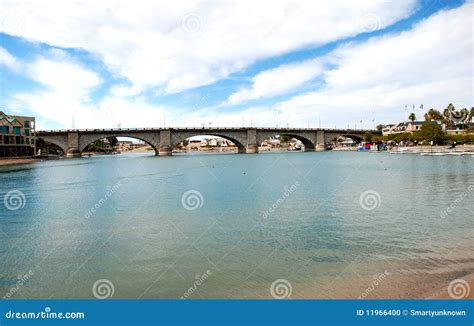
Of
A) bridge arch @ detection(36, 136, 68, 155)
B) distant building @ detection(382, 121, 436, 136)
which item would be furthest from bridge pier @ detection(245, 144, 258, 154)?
distant building @ detection(382, 121, 436, 136)

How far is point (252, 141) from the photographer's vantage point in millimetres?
129250

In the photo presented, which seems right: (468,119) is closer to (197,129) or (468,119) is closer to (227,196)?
Answer: (197,129)

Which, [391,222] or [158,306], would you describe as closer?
[158,306]

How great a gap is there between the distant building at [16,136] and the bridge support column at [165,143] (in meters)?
37.3

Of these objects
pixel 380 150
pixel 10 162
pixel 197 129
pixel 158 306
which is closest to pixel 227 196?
pixel 158 306

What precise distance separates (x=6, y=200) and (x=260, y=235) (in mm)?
23505

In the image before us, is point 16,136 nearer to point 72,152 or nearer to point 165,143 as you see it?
point 72,152

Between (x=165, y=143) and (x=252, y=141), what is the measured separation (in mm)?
31904

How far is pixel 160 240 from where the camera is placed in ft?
51.9

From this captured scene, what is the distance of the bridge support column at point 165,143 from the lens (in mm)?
116312

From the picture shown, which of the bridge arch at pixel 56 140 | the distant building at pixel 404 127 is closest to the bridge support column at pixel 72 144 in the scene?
the bridge arch at pixel 56 140

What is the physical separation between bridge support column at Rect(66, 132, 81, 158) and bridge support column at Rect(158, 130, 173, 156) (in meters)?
25.8

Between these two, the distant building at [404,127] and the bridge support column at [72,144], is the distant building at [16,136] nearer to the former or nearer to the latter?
the bridge support column at [72,144]

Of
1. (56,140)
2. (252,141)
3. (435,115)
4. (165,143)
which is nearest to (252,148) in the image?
(252,141)
